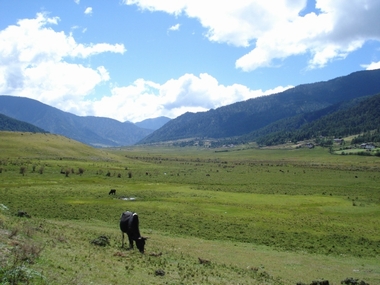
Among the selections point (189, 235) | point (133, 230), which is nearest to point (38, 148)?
point (189, 235)

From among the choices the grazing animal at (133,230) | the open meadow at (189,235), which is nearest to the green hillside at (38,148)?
the open meadow at (189,235)

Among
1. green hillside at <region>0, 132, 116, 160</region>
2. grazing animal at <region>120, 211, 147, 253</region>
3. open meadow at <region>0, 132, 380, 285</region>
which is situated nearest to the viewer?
open meadow at <region>0, 132, 380, 285</region>

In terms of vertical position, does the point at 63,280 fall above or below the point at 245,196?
above

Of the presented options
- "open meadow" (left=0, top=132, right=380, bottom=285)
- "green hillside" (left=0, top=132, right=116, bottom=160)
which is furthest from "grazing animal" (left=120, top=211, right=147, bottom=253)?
"green hillside" (left=0, top=132, right=116, bottom=160)

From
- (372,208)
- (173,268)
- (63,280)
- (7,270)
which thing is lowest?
(372,208)

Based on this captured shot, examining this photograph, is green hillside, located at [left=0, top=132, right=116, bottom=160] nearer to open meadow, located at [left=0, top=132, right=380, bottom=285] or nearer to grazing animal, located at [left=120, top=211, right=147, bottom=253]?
open meadow, located at [left=0, top=132, right=380, bottom=285]

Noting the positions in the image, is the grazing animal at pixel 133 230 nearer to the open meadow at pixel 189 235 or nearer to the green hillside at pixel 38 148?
the open meadow at pixel 189 235

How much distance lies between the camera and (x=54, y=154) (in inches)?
4786

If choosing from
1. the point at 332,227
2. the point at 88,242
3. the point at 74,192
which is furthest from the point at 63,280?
the point at 74,192

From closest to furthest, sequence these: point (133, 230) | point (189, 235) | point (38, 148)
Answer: point (133, 230) < point (189, 235) < point (38, 148)

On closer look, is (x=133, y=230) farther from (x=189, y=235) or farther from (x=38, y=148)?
(x=38, y=148)

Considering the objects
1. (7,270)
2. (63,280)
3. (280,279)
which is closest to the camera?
(7,270)

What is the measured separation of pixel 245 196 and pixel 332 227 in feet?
72.8

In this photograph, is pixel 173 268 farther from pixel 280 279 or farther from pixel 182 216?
pixel 182 216
